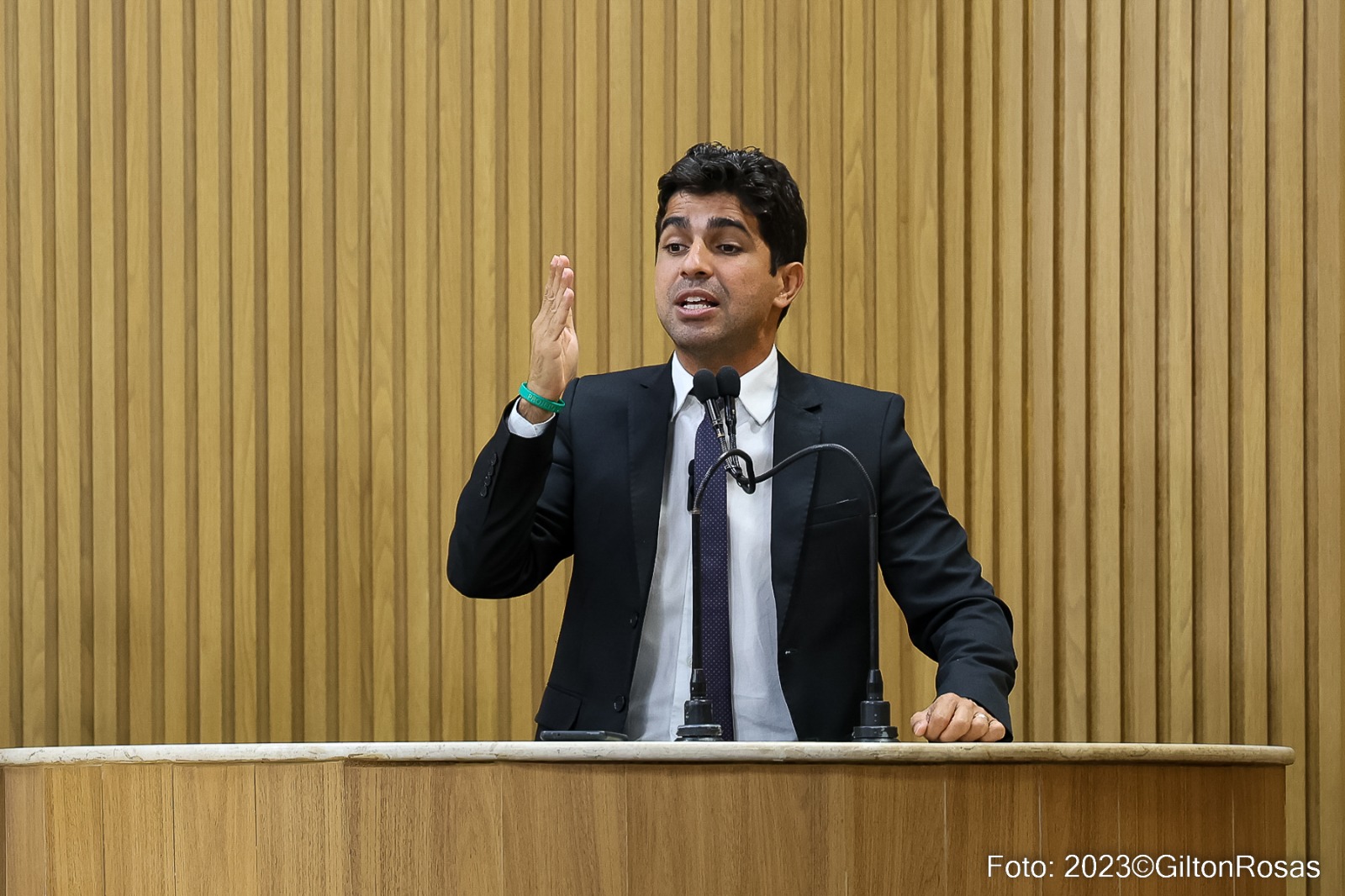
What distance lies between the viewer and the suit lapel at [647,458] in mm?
2545

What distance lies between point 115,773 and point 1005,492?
8.06 feet

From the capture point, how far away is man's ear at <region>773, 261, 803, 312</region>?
2705mm

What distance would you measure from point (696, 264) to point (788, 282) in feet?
0.72

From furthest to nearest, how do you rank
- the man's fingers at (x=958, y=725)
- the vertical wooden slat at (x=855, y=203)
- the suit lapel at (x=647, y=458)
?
Answer: the vertical wooden slat at (x=855, y=203) → the suit lapel at (x=647, y=458) → the man's fingers at (x=958, y=725)

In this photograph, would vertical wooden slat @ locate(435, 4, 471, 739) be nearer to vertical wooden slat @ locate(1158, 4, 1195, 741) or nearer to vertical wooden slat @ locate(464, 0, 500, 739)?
vertical wooden slat @ locate(464, 0, 500, 739)

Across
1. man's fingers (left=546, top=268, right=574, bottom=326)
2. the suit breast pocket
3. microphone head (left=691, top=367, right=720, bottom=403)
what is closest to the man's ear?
the suit breast pocket

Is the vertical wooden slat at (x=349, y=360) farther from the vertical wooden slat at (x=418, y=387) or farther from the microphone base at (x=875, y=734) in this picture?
the microphone base at (x=875, y=734)

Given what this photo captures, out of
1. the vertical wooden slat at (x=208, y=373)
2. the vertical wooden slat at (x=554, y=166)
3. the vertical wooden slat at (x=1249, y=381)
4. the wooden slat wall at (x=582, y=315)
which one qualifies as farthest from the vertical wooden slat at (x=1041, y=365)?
the vertical wooden slat at (x=208, y=373)

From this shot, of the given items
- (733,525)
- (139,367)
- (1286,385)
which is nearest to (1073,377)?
(1286,385)

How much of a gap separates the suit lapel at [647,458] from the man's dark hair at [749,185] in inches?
10.8

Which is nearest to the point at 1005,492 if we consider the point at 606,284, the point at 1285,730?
the point at 1285,730

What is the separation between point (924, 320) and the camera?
3750 mm

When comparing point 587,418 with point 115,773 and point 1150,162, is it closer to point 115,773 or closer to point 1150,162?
point 115,773

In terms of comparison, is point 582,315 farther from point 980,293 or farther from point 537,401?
point 537,401
